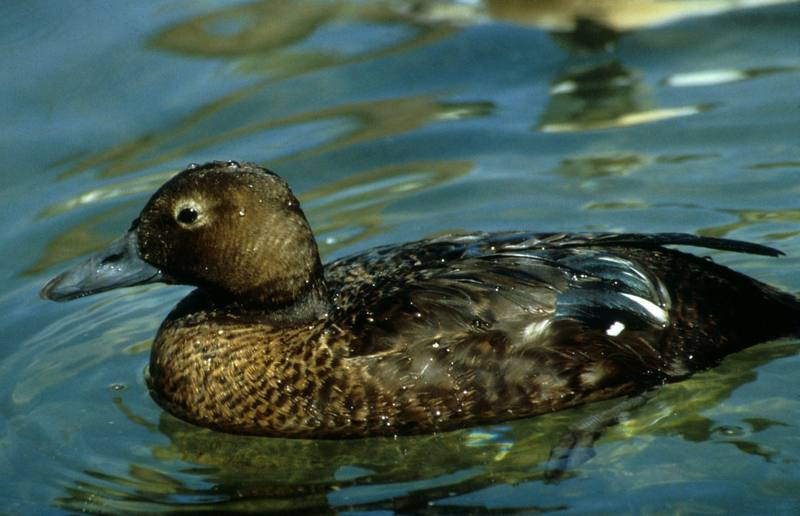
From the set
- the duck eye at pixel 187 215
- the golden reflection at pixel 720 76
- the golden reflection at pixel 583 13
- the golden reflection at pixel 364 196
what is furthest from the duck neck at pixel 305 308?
the golden reflection at pixel 583 13

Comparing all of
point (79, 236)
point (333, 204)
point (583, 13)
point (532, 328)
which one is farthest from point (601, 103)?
point (532, 328)

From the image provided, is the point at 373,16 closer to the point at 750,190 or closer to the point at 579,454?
the point at 750,190

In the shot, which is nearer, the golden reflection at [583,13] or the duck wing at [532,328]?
the duck wing at [532,328]

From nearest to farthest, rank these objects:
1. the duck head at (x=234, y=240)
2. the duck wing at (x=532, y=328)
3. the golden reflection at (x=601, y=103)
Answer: the duck wing at (x=532, y=328)
the duck head at (x=234, y=240)
the golden reflection at (x=601, y=103)

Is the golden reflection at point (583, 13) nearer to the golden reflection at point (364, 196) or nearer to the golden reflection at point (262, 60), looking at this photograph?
the golden reflection at point (262, 60)

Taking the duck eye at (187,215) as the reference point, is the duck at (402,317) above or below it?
below

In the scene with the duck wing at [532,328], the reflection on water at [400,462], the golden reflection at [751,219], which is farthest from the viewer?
the golden reflection at [751,219]

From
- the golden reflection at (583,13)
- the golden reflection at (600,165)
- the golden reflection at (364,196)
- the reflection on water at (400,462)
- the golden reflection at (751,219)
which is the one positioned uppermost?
the golden reflection at (583,13)

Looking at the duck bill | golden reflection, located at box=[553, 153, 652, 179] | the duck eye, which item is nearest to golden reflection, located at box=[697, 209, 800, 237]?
golden reflection, located at box=[553, 153, 652, 179]
